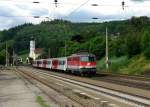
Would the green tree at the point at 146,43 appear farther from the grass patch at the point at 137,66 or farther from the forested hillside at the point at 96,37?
the grass patch at the point at 137,66

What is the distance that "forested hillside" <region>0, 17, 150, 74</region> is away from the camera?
74.4 metres

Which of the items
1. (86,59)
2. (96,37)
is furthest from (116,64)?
(96,37)

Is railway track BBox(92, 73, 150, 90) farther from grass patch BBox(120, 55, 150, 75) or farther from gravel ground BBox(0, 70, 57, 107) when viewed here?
grass patch BBox(120, 55, 150, 75)

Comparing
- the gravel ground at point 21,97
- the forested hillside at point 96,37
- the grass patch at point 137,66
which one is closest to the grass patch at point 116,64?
the forested hillside at point 96,37

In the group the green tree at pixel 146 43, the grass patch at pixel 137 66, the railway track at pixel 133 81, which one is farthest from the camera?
the green tree at pixel 146 43

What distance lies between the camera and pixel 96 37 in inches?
3871

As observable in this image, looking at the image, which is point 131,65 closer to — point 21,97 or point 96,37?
point 96,37

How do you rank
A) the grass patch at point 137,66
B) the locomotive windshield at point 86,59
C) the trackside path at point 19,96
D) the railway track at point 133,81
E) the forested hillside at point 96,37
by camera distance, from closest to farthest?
Answer: the trackside path at point 19,96
the railway track at point 133,81
the locomotive windshield at point 86,59
the grass patch at point 137,66
the forested hillside at point 96,37

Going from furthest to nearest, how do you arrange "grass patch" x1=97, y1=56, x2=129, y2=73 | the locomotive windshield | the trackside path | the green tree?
"grass patch" x1=97, y1=56, x2=129, y2=73, the green tree, the locomotive windshield, the trackside path

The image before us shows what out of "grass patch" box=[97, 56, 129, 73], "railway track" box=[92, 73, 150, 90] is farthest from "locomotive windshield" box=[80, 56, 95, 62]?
"grass patch" box=[97, 56, 129, 73]

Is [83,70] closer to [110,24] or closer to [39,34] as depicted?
[110,24]

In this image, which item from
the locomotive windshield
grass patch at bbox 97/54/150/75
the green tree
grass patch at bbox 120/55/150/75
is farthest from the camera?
the green tree

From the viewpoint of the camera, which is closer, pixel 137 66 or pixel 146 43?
pixel 137 66

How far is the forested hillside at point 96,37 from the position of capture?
2928 inches
